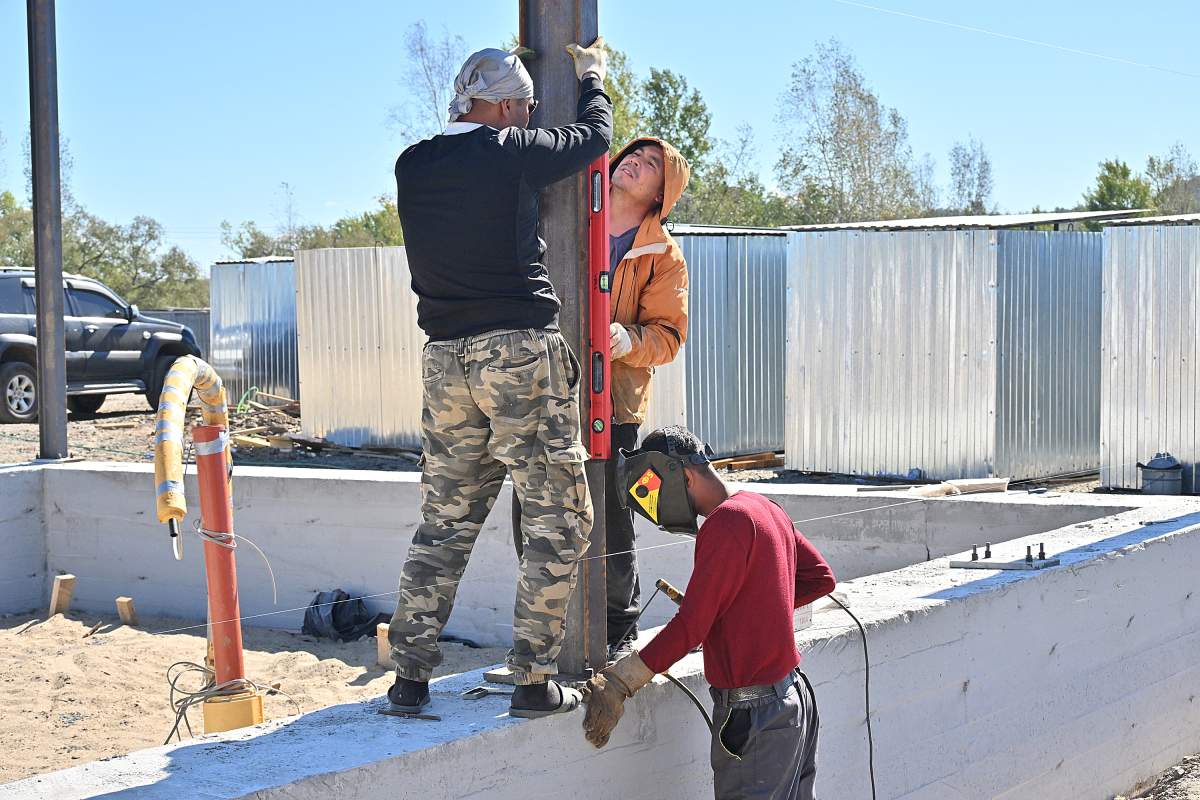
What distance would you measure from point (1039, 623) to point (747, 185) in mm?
43529

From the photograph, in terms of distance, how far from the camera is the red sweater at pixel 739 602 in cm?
332

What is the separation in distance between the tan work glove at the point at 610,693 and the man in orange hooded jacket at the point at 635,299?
0.54 m

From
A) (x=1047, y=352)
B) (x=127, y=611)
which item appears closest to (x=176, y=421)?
(x=127, y=611)

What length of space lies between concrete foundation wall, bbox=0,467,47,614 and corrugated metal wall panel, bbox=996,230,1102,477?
775cm

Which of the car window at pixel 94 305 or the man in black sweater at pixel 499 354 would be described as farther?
the car window at pixel 94 305

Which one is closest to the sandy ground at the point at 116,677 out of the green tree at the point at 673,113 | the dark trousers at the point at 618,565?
the dark trousers at the point at 618,565

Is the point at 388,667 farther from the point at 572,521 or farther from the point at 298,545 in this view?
the point at 572,521

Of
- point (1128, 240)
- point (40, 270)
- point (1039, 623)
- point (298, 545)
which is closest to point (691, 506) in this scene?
point (1039, 623)

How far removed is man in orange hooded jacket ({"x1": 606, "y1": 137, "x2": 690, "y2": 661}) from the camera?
13.3 ft

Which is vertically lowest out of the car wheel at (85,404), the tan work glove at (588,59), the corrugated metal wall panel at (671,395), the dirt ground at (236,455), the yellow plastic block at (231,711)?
the yellow plastic block at (231,711)

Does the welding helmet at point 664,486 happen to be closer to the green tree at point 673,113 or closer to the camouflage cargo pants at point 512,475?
the camouflage cargo pants at point 512,475

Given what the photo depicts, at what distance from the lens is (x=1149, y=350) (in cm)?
Answer: 1121

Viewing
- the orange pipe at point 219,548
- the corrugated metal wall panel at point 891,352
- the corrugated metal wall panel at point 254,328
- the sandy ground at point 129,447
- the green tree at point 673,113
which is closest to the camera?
the orange pipe at point 219,548

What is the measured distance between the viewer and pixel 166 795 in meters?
2.79
